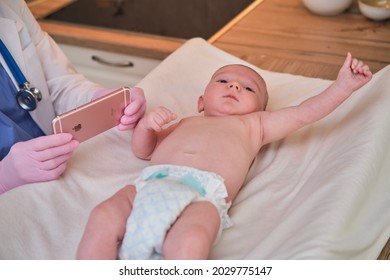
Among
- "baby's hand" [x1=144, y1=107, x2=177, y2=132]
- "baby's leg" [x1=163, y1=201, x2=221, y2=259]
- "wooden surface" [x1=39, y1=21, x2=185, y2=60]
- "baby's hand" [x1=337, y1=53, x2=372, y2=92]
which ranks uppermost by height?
"baby's hand" [x1=337, y1=53, x2=372, y2=92]

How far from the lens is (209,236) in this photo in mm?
797

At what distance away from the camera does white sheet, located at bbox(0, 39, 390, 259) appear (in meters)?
0.82

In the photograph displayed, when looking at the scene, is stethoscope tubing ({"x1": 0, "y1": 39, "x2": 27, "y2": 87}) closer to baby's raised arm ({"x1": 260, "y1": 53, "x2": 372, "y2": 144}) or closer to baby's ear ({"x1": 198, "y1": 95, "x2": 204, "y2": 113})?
baby's ear ({"x1": 198, "y1": 95, "x2": 204, "y2": 113})

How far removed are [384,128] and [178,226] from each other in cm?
47

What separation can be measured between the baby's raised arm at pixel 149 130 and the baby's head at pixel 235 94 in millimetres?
134

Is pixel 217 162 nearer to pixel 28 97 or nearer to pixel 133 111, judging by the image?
pixel 133 111

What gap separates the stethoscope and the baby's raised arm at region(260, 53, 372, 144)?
0.51 meters

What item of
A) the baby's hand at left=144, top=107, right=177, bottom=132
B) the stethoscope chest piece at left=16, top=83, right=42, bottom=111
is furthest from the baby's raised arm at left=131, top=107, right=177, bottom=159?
the stethoscope chest piece at left=16, top=83, right=42, bottom=111

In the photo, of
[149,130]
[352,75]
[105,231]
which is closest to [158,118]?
[149,130]

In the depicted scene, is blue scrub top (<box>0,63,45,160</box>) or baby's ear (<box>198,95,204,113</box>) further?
baby's ear (<box>198,95,204,113</box>)

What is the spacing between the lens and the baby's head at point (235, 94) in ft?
3.72

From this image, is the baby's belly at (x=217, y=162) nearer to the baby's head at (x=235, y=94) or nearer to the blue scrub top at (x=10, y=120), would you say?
the baby's head at (x=235, y=94)
